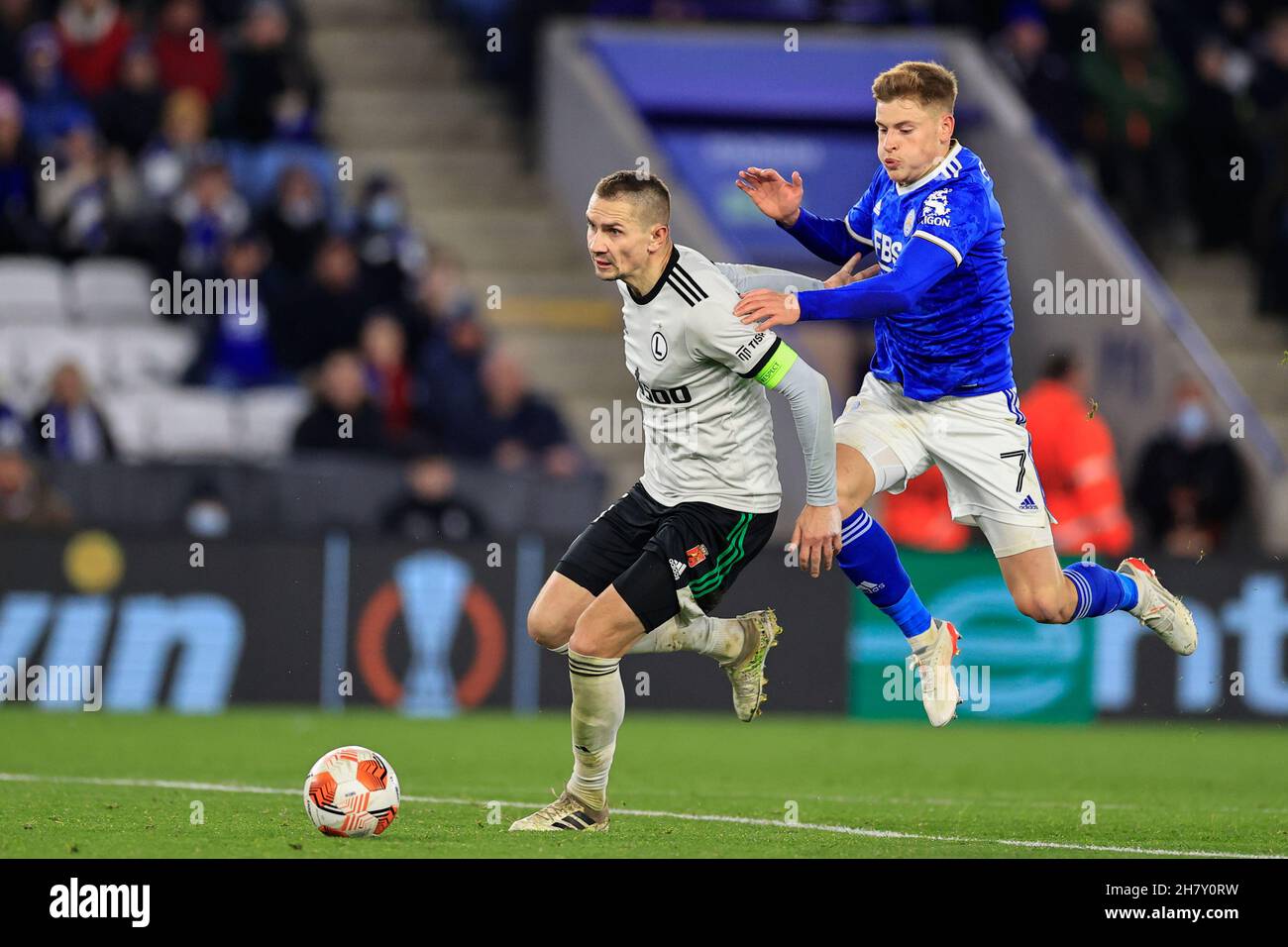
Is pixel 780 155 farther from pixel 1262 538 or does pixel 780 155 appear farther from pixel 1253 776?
pixel 1253 776

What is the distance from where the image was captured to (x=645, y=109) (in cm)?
1905

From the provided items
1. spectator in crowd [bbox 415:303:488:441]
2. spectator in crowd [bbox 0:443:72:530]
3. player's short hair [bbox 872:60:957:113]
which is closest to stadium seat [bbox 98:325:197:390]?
spectator in crowd [bbox 415:303:488:441]

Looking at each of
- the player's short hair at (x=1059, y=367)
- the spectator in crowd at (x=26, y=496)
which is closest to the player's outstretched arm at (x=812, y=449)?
the player's short hair at (x=1059, y=367)

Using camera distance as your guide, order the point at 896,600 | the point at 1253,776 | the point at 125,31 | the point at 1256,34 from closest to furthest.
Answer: the point at 896,600 < the point at 1253,776 < the point at 125,31 < the point at 1256,34

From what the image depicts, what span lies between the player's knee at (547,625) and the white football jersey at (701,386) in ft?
1.87

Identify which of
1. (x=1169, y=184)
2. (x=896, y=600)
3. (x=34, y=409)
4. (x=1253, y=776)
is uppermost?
(x=1169, y=184)

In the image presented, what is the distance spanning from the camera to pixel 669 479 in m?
8.14

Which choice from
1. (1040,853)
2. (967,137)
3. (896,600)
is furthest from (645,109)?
(1040,853)

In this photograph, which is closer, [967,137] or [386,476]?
[386,476]

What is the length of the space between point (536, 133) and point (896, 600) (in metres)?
11.4

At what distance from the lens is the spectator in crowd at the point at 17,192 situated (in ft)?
54.5

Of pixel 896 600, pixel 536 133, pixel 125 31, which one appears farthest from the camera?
pixel 536 133

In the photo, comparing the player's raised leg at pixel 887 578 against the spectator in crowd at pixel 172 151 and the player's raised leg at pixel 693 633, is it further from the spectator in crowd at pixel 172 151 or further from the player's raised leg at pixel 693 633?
the spectator in crowd at pixel 172 151

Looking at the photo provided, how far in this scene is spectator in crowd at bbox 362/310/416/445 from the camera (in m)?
16.0
